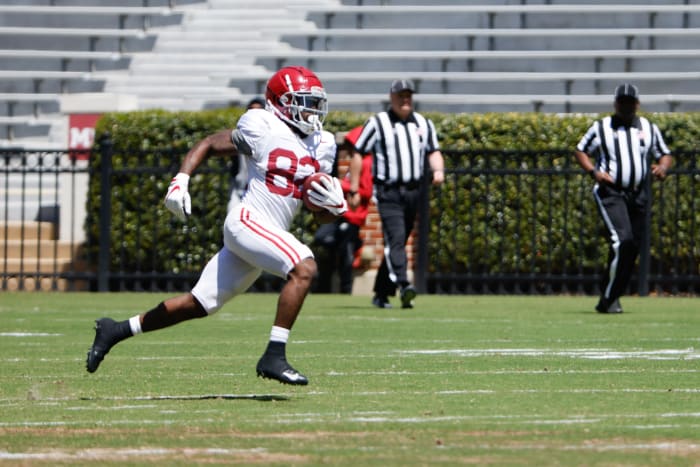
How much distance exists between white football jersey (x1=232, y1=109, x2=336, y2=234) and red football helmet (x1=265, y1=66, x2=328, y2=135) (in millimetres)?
79

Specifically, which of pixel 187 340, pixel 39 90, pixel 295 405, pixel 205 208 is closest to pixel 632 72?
pixel 205 208

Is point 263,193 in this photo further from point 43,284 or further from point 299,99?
point 43,284

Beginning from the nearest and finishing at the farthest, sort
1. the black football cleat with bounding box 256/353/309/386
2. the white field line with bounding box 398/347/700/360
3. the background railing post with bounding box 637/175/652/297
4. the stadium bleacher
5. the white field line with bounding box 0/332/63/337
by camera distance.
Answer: the black football cleat with bounding box 256/353/309/386
the white field line with bounding box 398/347/700/360
the white field line with bounding box 0/332/63/337
the background railing post with bounding box 637/175/652/297
the stadium bleacher

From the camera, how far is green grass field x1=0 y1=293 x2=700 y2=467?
5512 millimetres

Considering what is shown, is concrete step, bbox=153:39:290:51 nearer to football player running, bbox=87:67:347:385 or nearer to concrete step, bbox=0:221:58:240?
concrete step, bbox=0:221:58:240

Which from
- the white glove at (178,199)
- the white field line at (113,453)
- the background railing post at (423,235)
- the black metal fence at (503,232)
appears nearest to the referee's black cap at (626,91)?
the black metal fence at (503,232)

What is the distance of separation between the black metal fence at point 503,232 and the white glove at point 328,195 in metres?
10.0

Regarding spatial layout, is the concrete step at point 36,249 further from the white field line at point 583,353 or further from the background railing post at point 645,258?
the white field line at point 583,353

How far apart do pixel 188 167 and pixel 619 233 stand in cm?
714

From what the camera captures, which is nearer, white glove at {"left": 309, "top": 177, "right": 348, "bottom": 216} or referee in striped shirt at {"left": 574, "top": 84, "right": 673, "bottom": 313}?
white glove at {"left": 309, "top": 177, "right": 348, "bottom": 216}

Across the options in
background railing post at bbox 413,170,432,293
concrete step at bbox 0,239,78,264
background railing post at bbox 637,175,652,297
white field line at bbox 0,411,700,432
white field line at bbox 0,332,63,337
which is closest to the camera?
white field line at bbox 0,411,700,432

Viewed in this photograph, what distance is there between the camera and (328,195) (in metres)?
7.69

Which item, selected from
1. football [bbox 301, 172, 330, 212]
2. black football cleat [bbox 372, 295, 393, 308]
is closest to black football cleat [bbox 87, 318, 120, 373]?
football [bbox 301, 172, 330, 212]

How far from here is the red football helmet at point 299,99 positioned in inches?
307
